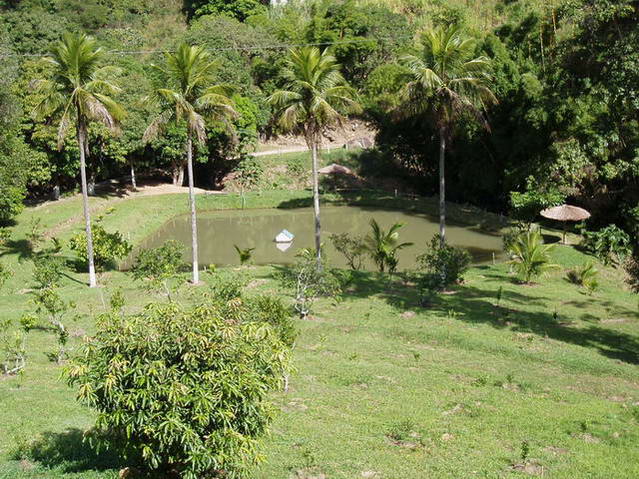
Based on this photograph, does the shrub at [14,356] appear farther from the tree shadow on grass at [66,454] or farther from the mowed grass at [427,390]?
the tree shadow on grass at [66,454]

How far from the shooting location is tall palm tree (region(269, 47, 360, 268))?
72.4 ft

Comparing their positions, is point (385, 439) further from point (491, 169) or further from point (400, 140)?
point (400, 140)

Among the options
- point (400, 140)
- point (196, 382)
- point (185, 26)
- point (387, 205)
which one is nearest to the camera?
point (196, 382)

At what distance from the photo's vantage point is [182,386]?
27.3 feet

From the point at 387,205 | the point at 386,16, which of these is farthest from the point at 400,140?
the point at 386,16

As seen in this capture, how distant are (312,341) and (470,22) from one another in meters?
53.4

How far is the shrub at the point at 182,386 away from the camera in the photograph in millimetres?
8352

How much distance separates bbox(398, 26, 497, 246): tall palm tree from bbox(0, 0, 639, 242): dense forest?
702 mm

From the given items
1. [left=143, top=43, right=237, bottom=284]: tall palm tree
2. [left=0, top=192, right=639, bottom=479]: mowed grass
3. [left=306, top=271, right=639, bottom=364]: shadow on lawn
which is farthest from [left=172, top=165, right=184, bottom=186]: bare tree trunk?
[left=306, top=271, right=639, bottom=364]: shadow on lawn

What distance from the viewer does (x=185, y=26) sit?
78.5 m

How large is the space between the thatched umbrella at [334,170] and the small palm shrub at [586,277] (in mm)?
23946

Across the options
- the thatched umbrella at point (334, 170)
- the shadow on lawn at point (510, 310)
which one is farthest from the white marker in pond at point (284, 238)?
the thatched umbrella at point (334, 170)

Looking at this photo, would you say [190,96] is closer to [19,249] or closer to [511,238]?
[19,249]

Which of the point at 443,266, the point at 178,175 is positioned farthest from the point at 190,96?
the point at 178,175
